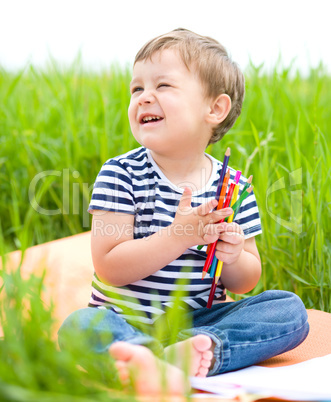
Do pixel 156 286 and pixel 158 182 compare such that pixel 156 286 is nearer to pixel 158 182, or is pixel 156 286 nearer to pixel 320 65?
pixel 158 182

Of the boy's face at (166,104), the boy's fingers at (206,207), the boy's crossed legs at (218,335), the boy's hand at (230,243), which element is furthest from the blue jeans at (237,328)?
the boy's face at (166,104)

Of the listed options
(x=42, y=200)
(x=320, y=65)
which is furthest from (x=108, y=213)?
(x=320, y=65)

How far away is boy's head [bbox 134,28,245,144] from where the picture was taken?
112 centimetres

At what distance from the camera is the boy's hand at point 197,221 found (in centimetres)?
98

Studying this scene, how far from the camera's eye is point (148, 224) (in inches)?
44.4

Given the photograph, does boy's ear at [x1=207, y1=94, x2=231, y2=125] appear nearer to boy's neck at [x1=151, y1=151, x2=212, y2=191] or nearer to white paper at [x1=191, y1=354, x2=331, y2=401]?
boy's neck at [x1=151, y1=151, x2=212, y2=191]

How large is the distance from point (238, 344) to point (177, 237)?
0.23m

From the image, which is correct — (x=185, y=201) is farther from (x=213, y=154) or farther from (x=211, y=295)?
(x=213, y=154)

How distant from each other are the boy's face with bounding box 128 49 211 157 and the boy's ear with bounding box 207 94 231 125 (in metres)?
0.05

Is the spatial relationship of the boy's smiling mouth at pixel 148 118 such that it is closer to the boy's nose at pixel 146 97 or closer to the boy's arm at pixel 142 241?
the boy's nose at pixel 146 97

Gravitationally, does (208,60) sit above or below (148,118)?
above

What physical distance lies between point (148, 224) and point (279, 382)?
41cm

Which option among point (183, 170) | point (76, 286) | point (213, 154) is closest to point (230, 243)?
point (183, 170)

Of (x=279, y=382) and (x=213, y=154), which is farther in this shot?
(x=213, y=154)
